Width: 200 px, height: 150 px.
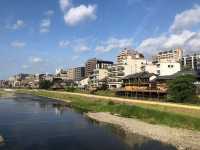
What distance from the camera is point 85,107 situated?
66562 millimetres

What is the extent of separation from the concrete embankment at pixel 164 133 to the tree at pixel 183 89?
43.1ft

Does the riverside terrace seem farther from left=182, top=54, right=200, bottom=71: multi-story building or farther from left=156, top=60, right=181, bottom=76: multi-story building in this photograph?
left=182, top=54, right=200, bottom=71: multi-story building

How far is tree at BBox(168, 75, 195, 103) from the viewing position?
51156mm

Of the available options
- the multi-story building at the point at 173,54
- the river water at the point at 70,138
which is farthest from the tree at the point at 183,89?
the multi-story building at the point at 173,54

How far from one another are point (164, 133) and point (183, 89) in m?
20.9

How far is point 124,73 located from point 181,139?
82.4m

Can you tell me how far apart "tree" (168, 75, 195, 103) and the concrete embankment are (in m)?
13.1

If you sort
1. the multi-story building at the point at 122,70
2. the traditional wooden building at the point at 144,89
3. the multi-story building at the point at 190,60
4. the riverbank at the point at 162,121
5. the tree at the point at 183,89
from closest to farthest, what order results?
the riverbank at the point at 162,121 < the tree at the point at 183,89 < the traditional wooden building at the point at 144,89 < the multi-story building at the point at 122,70 < the multi-story building at the point at 190,60

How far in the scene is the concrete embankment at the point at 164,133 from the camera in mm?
27983

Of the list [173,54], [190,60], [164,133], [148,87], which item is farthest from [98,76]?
[164,133]

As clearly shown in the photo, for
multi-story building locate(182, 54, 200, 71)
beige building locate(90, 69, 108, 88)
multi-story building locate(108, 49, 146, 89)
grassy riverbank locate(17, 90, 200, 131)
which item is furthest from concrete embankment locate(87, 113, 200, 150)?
multi-story building locate(182, 54, 200, 71)

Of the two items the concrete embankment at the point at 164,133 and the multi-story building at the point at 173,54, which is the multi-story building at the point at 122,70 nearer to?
the concrete embankment at the point at 164,133

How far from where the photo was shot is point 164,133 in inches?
1288

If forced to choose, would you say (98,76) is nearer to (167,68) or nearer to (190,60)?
(167,68)
